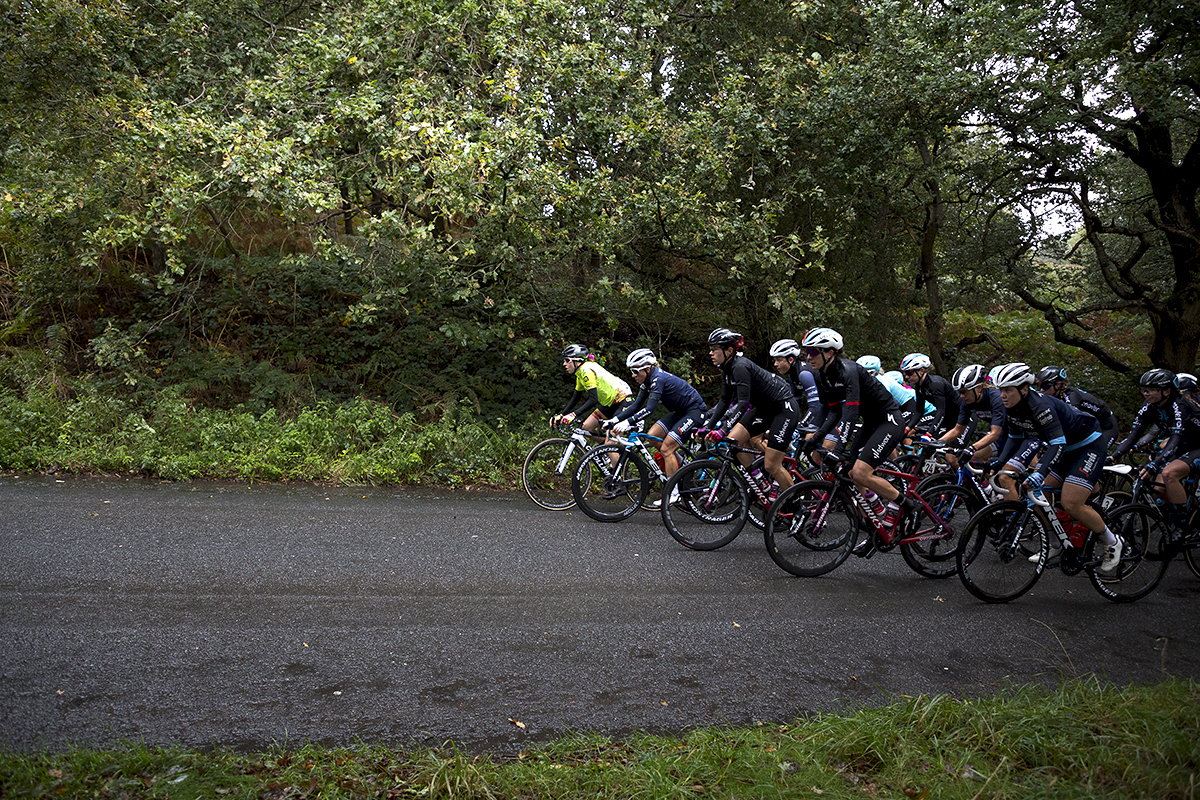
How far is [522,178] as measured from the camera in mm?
9398

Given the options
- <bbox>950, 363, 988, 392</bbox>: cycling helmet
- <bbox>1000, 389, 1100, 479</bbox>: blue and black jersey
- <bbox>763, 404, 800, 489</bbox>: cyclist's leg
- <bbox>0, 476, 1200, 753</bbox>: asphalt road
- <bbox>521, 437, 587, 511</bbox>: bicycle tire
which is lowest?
<bbox>0, 476, 1200, 753</bbox>: asphalt road

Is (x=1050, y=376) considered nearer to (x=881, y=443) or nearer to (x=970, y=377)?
(x=970, y=377)

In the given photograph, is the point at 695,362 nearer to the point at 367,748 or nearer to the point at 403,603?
the point at 403,603

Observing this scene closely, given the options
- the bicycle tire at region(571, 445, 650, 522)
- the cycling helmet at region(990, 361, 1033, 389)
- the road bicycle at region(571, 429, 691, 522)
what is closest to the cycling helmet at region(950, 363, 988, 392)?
the cycling helmet at region(990, 361, 1033, 389)

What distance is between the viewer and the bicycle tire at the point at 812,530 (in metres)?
7.07

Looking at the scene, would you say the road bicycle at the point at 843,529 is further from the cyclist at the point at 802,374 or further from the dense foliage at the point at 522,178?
the dense foliage at the point at 522,178

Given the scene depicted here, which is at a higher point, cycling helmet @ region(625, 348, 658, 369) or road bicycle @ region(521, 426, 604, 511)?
cycling helmet @ region(625, 348, 658, 369)

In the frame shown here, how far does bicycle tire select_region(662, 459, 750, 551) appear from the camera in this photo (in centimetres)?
783

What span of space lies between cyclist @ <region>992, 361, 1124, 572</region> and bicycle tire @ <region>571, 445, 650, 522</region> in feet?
12.7

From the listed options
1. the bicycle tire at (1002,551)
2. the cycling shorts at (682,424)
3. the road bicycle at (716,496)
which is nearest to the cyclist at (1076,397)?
the bicycle tire at (1002,551)

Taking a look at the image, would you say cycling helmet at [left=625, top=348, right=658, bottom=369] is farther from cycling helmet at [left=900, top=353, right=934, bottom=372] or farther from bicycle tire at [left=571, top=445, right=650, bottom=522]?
cycling helmet at [left=900, top=353, right=934, bottom=372]

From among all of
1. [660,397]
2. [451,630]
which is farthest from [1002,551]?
[451,630]

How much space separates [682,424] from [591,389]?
125 centimetres

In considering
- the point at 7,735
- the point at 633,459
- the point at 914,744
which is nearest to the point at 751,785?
the point at 914,744
